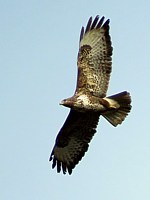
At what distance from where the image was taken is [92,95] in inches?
523

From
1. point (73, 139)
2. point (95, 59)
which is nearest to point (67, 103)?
point (95, 59)

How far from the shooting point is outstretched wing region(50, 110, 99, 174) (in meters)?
13.8

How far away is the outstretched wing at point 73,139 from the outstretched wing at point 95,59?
2.06ft

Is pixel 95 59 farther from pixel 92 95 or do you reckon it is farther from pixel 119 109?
pixel 119 109

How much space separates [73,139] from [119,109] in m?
1.65

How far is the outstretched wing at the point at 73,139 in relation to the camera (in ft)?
45.2

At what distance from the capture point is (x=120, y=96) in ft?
42.7

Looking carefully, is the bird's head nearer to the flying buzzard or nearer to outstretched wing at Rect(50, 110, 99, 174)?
the flying buzzard

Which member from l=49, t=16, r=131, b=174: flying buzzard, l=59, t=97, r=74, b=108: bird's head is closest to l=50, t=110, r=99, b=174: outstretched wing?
l=49, t=16, r=131, b=174: flying buzzard

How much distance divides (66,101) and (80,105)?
299mm

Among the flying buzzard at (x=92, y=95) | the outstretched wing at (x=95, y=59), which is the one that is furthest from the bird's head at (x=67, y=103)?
the outstretched wing at (x=95, y=59)

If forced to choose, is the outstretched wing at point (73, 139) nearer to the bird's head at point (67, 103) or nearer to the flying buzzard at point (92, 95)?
the flying buzzard at point (92, 95)

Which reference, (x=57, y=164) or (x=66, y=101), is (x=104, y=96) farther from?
(x=57, y=164)

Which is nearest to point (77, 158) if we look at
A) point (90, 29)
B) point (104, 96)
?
point (104, 96)
